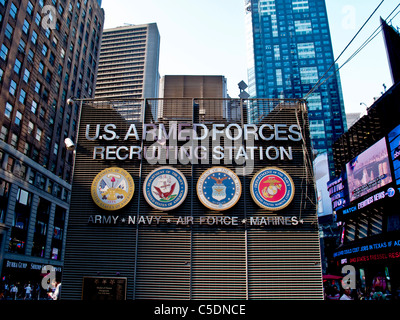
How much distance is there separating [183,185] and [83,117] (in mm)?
5438

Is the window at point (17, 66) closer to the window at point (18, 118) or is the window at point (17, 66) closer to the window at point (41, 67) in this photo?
the window at point (41, 67)

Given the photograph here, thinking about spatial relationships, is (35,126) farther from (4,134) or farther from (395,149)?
(395,149)

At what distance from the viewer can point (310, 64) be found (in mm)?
145375

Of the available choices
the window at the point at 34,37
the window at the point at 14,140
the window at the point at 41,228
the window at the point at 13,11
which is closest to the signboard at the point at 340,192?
the window at the point at 41,228

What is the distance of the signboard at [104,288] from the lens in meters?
12.0

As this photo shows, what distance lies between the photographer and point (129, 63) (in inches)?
4889

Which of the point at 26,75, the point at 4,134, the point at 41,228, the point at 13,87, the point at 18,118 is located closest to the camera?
the point at 4,134

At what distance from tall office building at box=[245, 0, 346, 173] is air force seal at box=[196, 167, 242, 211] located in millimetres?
121121

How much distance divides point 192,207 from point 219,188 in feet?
4.36

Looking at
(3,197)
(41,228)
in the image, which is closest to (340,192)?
(3,197)

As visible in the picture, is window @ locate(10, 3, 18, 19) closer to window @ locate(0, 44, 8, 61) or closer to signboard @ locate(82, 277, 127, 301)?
window @ locate(0, 44, 8, 61)

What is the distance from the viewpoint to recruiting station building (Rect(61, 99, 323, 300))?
40.1 feet

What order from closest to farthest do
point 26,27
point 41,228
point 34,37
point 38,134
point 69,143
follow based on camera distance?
point 69,143 < point 26,27 < point 41,228 < point 34,37 < point 38,134

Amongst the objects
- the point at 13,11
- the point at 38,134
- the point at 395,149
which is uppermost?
the point at 13,11
